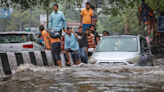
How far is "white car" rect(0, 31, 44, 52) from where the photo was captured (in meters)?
13.1

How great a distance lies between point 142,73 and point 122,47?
2023mm

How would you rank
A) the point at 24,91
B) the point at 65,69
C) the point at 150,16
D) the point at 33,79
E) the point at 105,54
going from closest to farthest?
the point at 24,91 < the point at 33,79 < the point at 65,69 < the point at 105,54 < the point at 150,16

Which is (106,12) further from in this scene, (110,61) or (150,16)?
(110,61)

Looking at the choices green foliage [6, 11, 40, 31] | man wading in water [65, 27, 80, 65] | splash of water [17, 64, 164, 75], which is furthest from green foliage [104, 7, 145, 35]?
green foliage [6, 11, 40, 31]

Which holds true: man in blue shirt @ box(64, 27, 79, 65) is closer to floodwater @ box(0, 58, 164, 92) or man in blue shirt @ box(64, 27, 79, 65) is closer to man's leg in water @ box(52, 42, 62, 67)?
man's leg in water @ box(52, 42, 62, 67)

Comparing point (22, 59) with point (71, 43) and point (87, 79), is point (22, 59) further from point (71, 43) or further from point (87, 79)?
point (87, 79)

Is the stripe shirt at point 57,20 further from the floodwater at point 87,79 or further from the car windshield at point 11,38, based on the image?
the floodwater at point 87,79

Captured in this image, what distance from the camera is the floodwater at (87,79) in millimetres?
6355

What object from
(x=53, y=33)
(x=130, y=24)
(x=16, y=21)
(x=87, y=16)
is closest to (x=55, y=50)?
(x=53, y=33)

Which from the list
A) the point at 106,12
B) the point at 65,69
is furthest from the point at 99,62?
the point at 106,12

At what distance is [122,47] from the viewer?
9.86m

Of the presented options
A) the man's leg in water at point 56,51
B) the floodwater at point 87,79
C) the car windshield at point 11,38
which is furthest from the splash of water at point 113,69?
the car windshield at point 11,38

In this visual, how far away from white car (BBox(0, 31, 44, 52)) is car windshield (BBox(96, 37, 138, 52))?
4.00 meters

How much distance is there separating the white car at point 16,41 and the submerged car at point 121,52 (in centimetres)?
400
